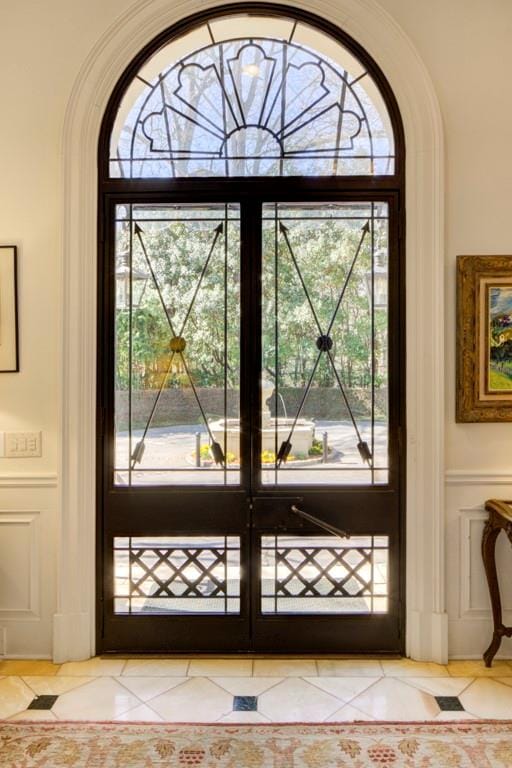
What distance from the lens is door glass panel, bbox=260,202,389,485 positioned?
2.71m

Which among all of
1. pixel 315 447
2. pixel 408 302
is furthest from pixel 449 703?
pixel 408 302

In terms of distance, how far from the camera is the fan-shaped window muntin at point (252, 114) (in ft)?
8.87

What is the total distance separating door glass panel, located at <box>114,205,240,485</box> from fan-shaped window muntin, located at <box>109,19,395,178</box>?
255mm

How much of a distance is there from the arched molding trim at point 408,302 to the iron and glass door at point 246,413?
0.32 feet

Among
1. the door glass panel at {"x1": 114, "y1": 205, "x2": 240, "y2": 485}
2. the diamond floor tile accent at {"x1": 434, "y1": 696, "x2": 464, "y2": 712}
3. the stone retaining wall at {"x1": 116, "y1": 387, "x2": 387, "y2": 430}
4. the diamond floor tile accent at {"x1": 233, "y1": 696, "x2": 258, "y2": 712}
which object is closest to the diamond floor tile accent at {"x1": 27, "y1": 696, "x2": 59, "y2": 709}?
the diamond floor tile accent at {"x1": 233, "y1": 696, "x2": 258, "y2": 712}

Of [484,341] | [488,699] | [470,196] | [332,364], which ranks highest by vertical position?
[470,196]

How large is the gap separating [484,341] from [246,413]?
4.02 ft

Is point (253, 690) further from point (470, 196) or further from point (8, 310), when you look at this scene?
point (470, 196)

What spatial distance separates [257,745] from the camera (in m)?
2.02

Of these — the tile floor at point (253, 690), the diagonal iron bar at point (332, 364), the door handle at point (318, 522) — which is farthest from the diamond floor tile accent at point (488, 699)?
the diagonal iron bar at point (332, 364)

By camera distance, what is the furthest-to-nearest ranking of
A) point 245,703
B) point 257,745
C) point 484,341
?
1. point 484,341
2. point 245,703
3. point 257,745

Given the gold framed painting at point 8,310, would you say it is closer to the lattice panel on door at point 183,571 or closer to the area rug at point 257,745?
the lattice panel on door at point 183,571

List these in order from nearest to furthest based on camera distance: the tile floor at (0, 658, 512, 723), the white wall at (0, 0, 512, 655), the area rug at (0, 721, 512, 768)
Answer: the area rug at (0, 721, 512, 768) < the tile floor at (0, 658, 512, 723) < the white wall at (0, 0, 512, 655)

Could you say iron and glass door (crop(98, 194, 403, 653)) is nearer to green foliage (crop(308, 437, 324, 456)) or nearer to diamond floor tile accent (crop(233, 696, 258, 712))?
green foliage (crop(308, 437, 324, 456))
